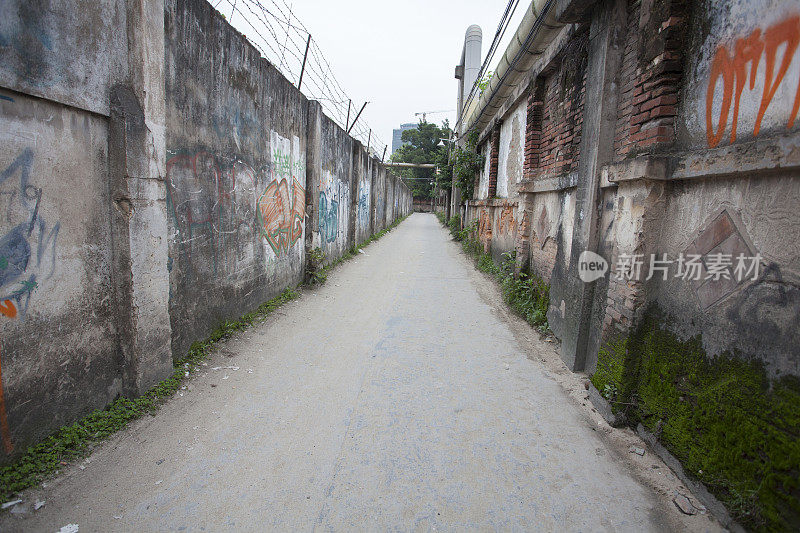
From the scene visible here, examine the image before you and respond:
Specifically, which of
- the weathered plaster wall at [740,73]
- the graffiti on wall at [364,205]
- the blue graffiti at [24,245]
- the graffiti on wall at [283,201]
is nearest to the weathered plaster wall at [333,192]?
the graffiti on wall at [283,201]

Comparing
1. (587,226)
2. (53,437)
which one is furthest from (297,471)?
(587,226)

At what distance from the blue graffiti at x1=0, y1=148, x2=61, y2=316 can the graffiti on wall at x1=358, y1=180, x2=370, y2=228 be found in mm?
9519

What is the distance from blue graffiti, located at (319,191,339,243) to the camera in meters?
7.52

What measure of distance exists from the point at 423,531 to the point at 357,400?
1.29 meters

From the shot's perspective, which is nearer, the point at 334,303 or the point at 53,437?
the point at 53,437

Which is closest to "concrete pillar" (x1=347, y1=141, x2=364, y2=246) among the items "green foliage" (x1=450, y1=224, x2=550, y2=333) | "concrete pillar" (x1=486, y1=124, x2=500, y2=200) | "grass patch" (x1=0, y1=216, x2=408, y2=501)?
"concrete pillar" (x1=486, y1=124, x2=500, y2=200)

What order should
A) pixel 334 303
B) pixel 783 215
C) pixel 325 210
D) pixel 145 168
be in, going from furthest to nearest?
pixel 325 210
pixel 334 303
pixel 145 168
pixel 783 215

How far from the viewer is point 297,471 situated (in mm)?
2281

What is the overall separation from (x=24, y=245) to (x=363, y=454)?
2.25 m

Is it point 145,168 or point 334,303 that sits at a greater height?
point 145,168

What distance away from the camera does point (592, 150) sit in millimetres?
3578

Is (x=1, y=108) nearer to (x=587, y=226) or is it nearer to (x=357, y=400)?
(x=357, y=400)

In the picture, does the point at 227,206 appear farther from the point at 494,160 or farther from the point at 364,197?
the point at 364,197

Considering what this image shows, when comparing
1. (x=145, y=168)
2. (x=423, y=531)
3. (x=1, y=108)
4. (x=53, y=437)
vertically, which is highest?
(x=1, y=108)
